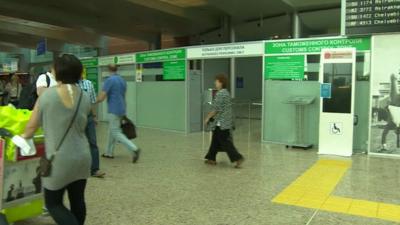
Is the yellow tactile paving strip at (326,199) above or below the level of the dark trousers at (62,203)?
below

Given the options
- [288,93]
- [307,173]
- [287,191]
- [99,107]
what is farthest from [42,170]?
[99,107]

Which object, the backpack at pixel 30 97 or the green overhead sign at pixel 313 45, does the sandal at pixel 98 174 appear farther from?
the green overhead sign at pixel 313 45

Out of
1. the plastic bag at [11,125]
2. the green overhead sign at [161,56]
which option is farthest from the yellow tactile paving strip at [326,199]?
the green overhead sign at [161,56]

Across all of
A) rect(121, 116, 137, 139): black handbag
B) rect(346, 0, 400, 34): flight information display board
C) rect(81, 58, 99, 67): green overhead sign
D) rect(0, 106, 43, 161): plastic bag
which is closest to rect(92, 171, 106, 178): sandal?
rect(121, 116, 137, 139): black handbag

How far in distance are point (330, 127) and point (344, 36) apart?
1.70m

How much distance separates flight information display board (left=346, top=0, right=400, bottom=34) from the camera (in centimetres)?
766

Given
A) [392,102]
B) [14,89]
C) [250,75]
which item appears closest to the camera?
[392,102]

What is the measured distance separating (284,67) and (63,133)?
23.1ft

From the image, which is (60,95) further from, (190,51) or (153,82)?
(153,82)

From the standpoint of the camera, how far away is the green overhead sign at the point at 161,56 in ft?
37.9

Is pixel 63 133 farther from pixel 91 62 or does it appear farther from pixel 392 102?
pixel 91 62

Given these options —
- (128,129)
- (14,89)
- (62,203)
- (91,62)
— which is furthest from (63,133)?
(14,89)

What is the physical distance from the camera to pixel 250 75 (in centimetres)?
2116

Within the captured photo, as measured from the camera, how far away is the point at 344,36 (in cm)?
827
